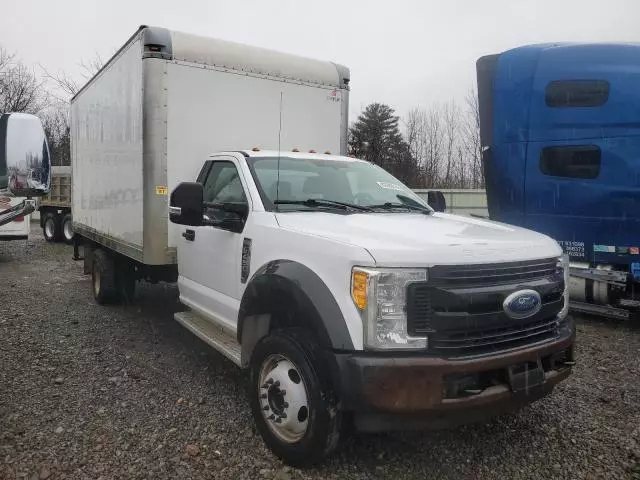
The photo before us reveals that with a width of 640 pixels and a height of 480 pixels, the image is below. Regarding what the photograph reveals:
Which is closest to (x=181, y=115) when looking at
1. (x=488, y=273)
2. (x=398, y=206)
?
(x=398, y=206)

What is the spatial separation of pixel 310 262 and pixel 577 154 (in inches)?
202

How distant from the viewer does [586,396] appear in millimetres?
4449

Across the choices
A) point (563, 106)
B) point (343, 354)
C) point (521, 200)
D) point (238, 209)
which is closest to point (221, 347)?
point (238, 209)

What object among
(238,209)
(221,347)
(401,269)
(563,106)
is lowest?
(221,347)

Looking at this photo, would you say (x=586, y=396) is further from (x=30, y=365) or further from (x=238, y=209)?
(x=30, y=365)

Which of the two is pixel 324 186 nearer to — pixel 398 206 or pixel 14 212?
pixel 398 206

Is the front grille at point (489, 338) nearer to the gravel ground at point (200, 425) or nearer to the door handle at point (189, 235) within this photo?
the gravel ground at point (200, 425)

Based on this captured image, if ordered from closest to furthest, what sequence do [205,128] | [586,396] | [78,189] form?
1. [586,396]
2. [205,128]
3. [78,189]

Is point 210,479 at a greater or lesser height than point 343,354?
lesser

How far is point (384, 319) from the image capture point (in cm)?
278

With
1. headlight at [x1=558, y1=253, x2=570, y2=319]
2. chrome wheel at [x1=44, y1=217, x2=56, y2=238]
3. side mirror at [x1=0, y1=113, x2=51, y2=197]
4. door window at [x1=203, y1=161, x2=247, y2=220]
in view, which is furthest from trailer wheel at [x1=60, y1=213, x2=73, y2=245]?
headlight at [x1=558, y1=253, x2=570, y2=319]

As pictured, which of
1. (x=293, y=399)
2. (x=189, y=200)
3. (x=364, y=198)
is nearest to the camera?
(x=293, y=399)

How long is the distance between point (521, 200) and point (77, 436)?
605 centimetres

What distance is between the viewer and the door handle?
4.88 meters
